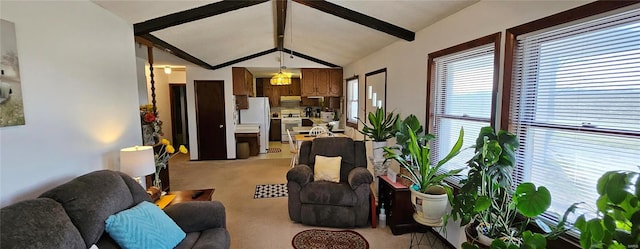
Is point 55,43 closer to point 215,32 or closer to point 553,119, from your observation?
point 215,32

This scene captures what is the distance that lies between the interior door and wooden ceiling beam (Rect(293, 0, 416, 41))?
13.8 feet

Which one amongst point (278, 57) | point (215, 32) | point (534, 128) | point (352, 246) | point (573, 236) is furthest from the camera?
point (278, 57)

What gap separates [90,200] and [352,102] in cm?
533

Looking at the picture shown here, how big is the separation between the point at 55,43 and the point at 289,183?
92.0 inches

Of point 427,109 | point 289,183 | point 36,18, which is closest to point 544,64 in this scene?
point 427,109

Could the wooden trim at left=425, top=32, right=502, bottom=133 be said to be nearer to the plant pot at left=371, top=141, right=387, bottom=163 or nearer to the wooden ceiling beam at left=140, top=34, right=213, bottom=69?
the plant pot at left=371, top=141, right=387, bottom=163

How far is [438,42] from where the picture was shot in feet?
9.76

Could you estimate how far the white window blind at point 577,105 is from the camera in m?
1.43

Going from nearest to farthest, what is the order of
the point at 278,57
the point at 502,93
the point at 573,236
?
the point at 573,236
the point at 502,93
the point at 278,57

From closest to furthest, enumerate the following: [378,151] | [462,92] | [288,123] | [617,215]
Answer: [617,215]
[462,92]
[378,151]
[288,123]

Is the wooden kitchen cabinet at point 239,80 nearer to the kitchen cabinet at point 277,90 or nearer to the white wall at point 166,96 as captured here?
the white wall at point 166,96

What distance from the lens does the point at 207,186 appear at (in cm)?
494

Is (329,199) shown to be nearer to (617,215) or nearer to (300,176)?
(300,176)

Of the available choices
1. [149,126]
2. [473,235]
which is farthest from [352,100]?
[473,235]
